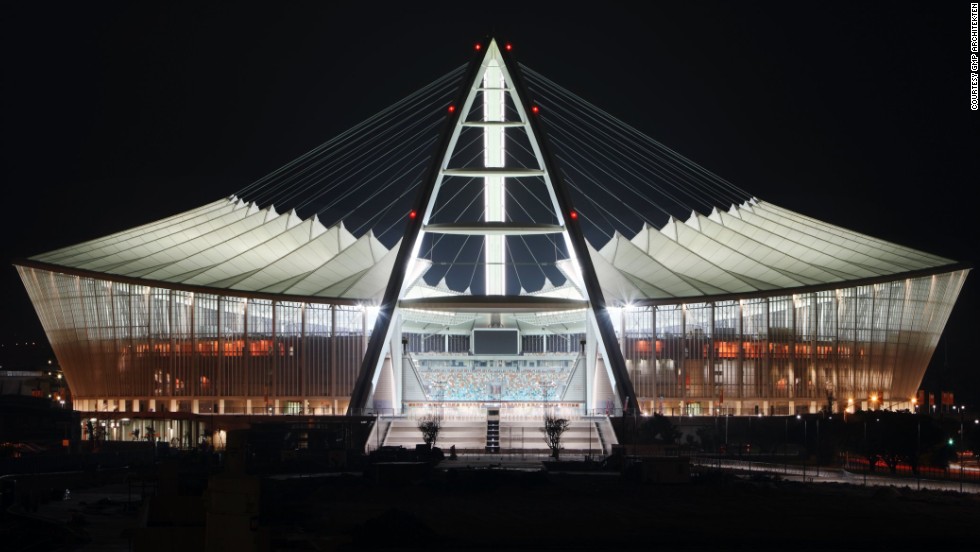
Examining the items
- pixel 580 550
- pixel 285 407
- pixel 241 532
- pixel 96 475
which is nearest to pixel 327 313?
pixel 285 407

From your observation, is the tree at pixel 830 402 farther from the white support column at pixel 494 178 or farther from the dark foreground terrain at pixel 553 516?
the dark foreground terrain at pixel 553 516

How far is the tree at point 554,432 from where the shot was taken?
170 ft

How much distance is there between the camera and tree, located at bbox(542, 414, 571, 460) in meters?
51.8

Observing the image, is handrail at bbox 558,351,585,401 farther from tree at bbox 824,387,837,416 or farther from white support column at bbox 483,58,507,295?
tree at bbox 824,387,837,416

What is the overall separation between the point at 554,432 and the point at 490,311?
12084mm

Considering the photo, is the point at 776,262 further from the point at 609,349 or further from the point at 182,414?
the point at 182,414

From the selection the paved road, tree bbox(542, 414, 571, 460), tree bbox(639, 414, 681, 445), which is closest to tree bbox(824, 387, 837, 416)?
tree bbox(639, 414, 681, 445)

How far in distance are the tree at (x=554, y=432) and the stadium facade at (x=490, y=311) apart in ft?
16.9

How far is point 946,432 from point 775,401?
1109 cm

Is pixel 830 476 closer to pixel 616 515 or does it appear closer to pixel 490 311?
pixel 616 515

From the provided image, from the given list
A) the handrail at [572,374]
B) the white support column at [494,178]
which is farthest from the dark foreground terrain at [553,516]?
the handrail at [572,374]

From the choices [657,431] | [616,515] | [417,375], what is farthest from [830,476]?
[417,375]

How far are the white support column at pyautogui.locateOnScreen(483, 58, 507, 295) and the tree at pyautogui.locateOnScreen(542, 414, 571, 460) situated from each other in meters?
11.6

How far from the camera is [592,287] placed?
59.9 metres
